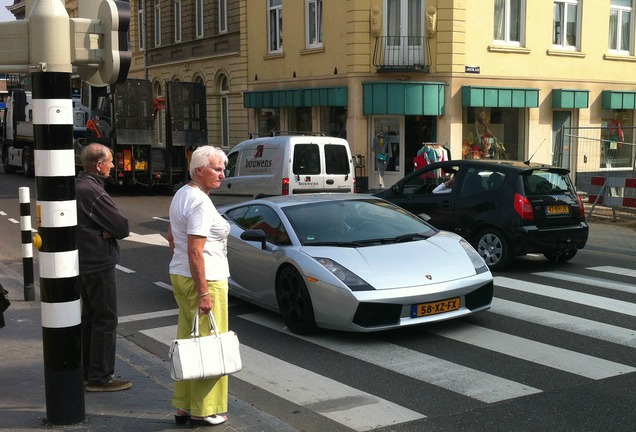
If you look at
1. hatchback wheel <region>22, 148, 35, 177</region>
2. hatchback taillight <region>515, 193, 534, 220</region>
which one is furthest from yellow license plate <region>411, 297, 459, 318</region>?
hatchback wheel <region>22, 148, 35, 177</region>

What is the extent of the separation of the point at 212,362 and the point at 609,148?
A: 2242cm

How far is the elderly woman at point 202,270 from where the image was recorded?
4.91 metres

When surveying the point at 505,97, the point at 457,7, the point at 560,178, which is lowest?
the point at 560,178

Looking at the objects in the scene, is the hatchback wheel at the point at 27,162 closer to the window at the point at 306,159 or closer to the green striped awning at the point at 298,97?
the green striped awning at the point at 298,97

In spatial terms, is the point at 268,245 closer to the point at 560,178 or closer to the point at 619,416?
the point at 619,416

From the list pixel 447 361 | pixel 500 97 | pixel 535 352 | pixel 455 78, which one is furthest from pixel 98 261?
pixel 500 97

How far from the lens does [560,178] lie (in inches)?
448

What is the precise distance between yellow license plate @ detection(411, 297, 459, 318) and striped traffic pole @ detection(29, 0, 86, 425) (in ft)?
10.9

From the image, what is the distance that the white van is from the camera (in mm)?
15398

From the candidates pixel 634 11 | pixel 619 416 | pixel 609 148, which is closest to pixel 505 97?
pixel 609 148

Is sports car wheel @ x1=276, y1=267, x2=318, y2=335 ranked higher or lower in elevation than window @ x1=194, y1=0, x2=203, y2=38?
lower

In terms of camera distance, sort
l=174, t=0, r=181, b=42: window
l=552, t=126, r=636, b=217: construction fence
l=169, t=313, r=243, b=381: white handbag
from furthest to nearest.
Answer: l=174, t=0, r=181, b=42: window, l=552, t=126, r=636, b=217: construction fence, l=169, t=313, r=243, b=381: white handbag

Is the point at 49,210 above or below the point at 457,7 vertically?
below

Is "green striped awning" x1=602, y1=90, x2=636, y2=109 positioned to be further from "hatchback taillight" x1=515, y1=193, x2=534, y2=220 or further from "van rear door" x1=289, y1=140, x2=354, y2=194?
"hatchback taillight" x1=515, y1=193, x2=534, y2=220
